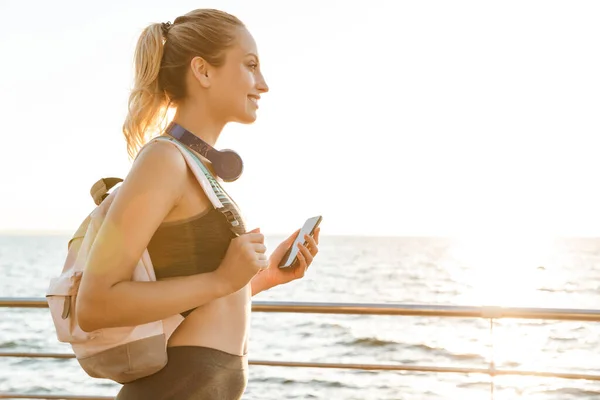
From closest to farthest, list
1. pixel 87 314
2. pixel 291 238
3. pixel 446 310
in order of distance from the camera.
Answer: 1. pixel 87 314
2. pixel 291 238
3. pixel 446 310

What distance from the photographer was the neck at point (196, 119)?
1472mm

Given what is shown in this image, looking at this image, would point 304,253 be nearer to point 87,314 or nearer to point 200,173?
point 200,173

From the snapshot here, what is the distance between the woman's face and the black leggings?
1.45 feet

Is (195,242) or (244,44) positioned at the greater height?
(244,44)

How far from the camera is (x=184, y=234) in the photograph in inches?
52.3

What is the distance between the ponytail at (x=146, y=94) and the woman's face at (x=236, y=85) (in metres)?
0.11

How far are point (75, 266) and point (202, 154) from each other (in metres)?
0.30

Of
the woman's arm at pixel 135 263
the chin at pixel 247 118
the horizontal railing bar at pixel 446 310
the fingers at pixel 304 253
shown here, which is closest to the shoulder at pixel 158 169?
the woman's arm at pixel 135 263

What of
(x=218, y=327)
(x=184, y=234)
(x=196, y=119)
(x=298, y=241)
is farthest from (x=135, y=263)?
(x=298, y=241)

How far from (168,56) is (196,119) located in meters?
0.13

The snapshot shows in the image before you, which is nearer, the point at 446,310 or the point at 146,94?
the point at 146,94

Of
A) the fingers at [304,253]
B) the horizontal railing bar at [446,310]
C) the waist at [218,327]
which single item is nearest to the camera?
the waist at [218,327]

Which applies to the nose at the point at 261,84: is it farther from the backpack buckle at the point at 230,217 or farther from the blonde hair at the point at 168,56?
the backpack buckle at the point at 230,217

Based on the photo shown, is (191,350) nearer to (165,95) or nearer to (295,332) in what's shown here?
(165,95)
